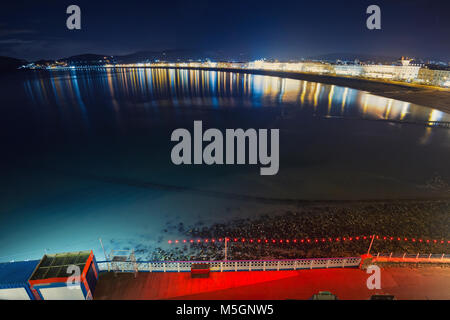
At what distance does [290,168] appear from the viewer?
24.2 meters

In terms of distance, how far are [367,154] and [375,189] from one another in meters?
9.52

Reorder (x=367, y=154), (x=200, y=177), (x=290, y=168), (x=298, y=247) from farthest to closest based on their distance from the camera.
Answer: (x=367, y=154), (x=290, y=168), (x=200, y=177), (x=298, y=247)

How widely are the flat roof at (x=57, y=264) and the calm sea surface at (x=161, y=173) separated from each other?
5.98 m

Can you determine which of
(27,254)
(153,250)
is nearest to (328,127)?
(153,250)

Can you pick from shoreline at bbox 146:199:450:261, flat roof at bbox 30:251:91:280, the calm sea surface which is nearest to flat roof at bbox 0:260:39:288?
flat roof at bbox 30:251:91:280

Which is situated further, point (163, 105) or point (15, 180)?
point (163, 105)

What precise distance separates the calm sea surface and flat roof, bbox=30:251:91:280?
5982 millimetres

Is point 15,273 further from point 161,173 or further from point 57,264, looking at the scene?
point 161,173

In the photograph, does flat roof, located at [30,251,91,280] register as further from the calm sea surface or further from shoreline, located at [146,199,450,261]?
the calm sea surface

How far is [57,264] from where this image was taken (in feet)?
25.6

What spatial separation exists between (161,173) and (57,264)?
52.8 ft

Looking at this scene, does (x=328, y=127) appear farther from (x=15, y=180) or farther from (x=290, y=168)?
(x=15, y=180)

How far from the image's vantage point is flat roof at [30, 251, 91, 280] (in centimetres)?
740

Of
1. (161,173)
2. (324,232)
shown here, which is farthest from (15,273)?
(161,173)
